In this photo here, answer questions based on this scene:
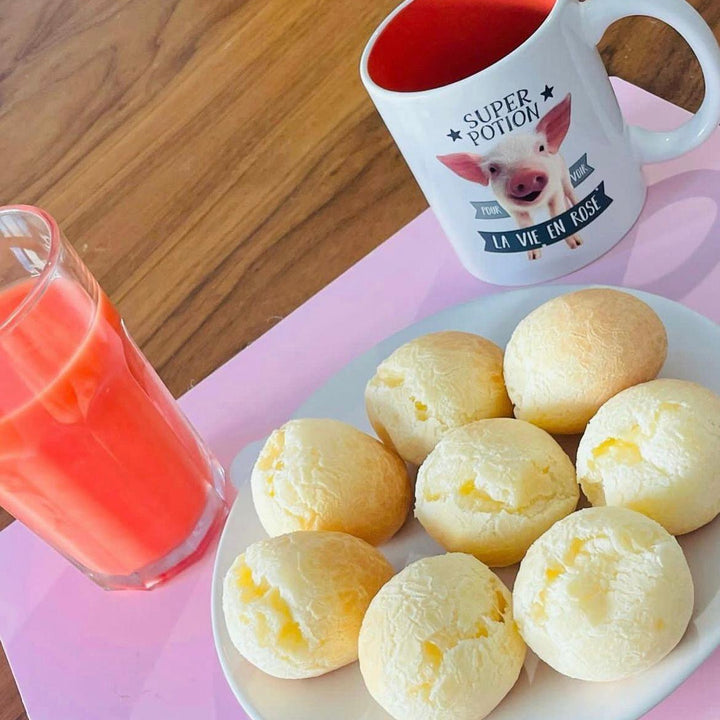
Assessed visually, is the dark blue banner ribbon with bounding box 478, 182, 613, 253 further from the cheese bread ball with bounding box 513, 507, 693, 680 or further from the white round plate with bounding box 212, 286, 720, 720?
the cheese bread ball with bounding box 513, 507, 693, 680

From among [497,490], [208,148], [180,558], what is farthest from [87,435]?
[208,148]

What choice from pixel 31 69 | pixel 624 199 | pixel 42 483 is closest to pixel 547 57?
pixel 624 199

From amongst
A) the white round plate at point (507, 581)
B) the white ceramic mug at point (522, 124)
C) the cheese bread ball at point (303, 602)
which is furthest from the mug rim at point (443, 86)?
the cheese bread ball at point (303, 602)

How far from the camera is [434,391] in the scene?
489 millimetres

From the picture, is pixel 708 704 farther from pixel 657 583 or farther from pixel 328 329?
pixel 328 329

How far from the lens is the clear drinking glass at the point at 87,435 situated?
0.52m

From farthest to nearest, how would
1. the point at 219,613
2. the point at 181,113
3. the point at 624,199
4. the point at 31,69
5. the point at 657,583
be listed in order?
the point at 31,69
the point at 181,113
the point at 624,199
the point at 219,613
the point at 657,583

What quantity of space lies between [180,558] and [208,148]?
1.27 feet

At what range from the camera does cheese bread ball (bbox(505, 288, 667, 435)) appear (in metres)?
0.46

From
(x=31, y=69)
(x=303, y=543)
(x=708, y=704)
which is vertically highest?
Result: (x=31, y=69)

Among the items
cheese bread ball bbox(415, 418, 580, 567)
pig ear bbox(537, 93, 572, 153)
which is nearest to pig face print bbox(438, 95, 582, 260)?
pig ear bbox(537, 93, 572, 153)

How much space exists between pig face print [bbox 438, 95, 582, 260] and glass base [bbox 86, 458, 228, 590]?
250 mm

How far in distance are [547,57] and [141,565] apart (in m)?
0.37

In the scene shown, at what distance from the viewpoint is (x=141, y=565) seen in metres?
0.59
